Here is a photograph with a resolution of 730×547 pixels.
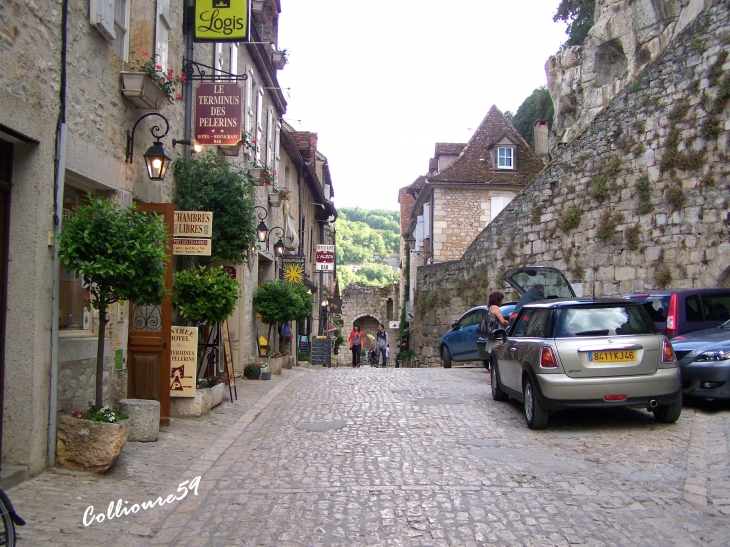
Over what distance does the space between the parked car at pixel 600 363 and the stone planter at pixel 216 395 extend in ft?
14.2

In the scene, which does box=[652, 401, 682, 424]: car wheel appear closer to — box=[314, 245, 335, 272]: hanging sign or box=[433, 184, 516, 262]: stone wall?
box=[314, 245, 335, 272]: hanging sign

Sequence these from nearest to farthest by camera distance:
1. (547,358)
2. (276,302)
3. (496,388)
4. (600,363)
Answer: (600,363) < (547,358) < (496,388) < (276,302)

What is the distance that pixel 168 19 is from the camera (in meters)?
9.84

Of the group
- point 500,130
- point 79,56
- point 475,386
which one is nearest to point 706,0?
point 500,130

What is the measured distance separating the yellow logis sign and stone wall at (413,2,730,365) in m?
9.59

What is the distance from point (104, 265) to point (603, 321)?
18.0 ft

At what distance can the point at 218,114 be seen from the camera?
10.8 meters

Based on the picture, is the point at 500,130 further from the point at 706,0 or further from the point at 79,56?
the point at 79,56

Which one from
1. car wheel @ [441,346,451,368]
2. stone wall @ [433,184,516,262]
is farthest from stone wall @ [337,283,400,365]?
car wheel @ [441,346,451,368]

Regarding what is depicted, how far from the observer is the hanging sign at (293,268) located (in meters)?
20.7

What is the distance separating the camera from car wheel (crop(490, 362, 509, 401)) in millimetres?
10539

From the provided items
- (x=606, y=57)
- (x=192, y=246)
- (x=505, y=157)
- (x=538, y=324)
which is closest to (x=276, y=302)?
(x=192, y=246)

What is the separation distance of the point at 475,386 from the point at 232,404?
4.60 m

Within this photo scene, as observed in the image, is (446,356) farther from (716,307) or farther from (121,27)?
(121,27)
